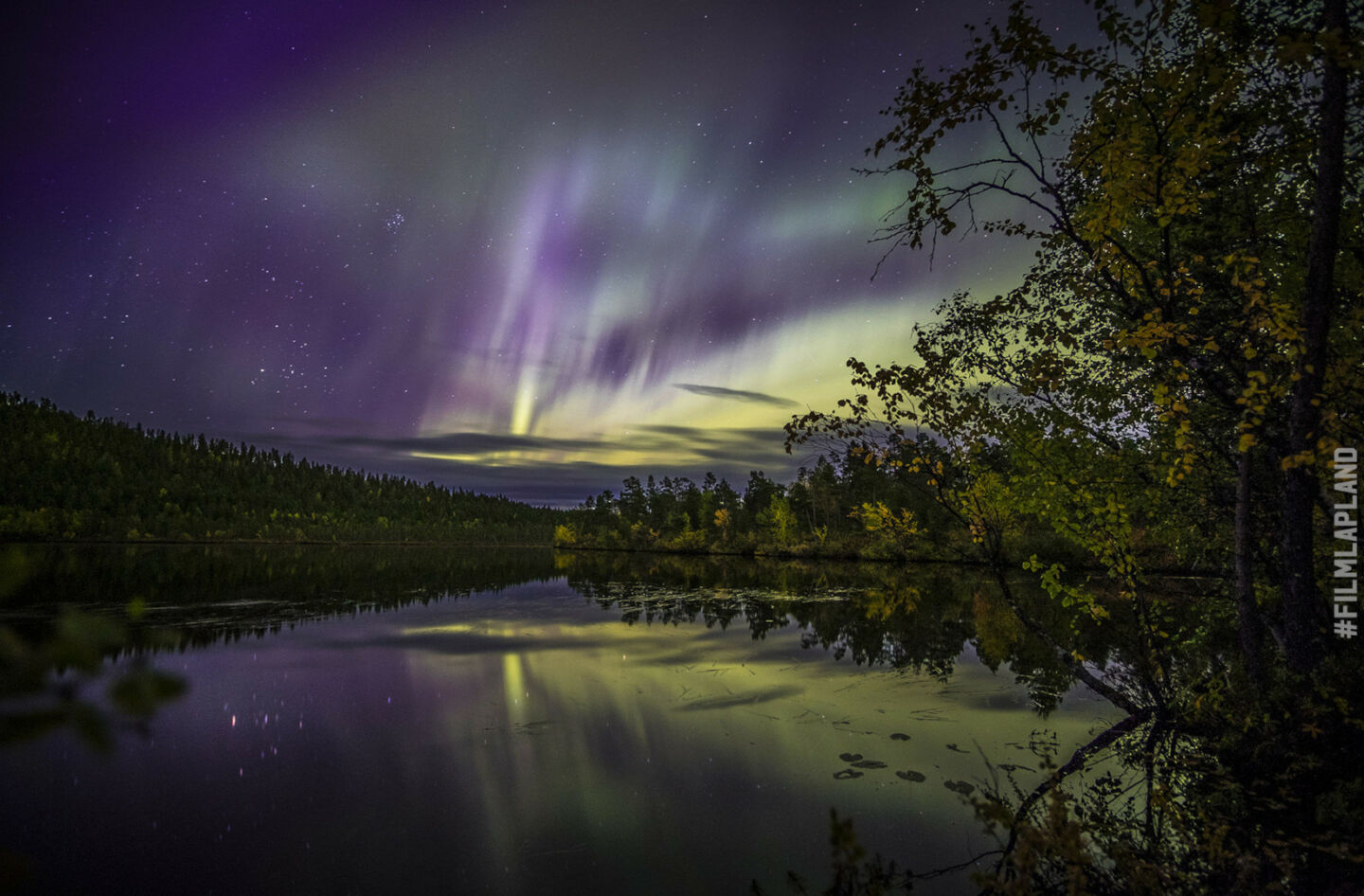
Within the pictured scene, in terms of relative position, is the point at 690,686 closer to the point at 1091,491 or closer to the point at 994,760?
the point at 994,760

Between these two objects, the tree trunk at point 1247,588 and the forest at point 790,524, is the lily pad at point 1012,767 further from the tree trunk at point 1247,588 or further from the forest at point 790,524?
the forest at point 790,524

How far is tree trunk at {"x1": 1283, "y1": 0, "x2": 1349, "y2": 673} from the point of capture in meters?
6.81

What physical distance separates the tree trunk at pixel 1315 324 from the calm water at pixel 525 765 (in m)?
4.48

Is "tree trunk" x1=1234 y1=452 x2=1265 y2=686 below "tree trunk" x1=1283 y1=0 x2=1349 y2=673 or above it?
below

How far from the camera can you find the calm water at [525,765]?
273 inches

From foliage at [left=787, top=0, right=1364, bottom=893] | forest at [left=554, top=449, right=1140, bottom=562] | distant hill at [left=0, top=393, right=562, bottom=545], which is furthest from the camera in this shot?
distant hill at [left=0, top=393, right=562, bottom=545]

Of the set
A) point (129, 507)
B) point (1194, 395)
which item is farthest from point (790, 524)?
point (129, 507)

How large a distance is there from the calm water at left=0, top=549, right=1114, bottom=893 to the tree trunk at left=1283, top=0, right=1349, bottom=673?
4484 mm

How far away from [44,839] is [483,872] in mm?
5305

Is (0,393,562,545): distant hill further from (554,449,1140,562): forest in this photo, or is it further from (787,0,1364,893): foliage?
(787,0,1364,893): foliage

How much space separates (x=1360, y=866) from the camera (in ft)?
19.6

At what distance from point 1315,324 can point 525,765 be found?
11.3m

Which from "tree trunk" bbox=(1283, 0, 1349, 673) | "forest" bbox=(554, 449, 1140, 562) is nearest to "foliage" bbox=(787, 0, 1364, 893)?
"tree trunk" bbox=(1283, 0, 1349, 673)

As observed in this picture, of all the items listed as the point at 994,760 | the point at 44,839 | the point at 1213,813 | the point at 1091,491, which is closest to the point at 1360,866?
the point at 1213,813
